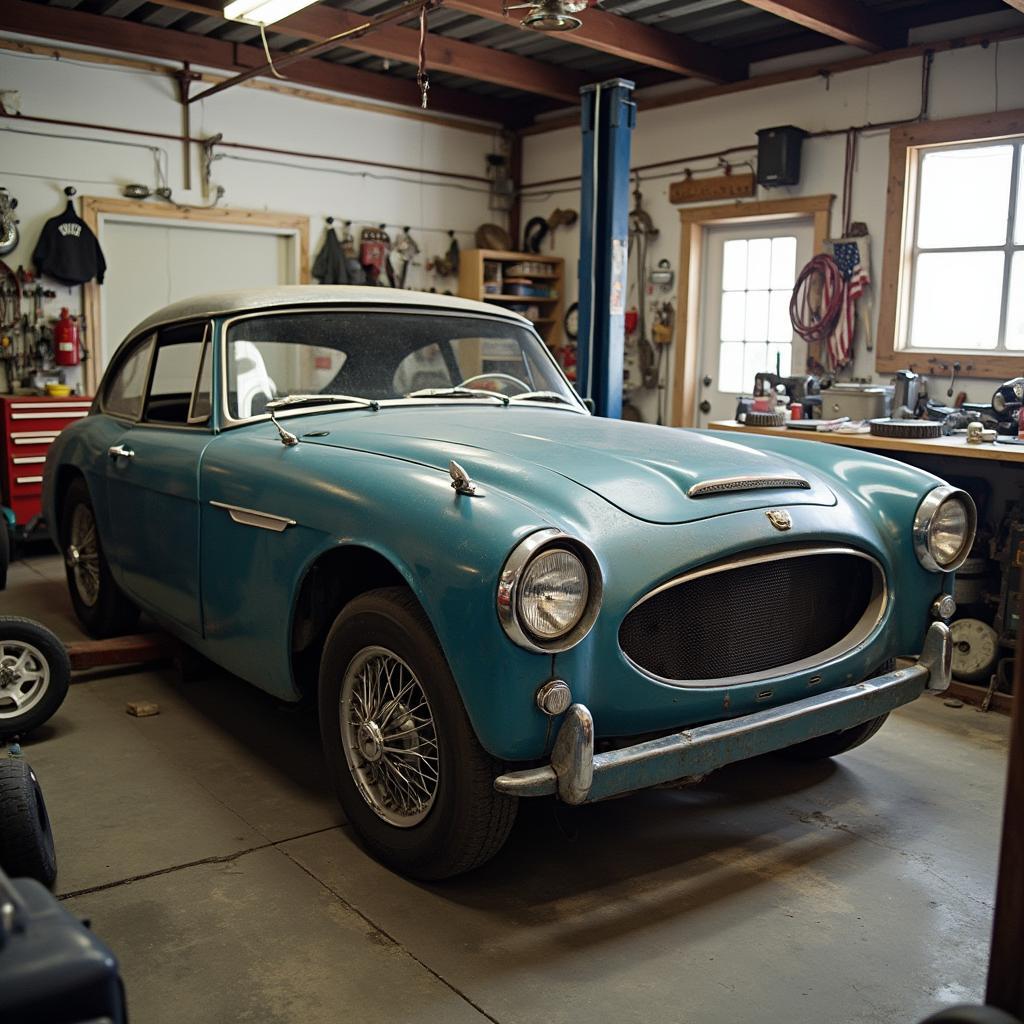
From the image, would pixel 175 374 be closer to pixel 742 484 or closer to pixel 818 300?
pixel 742 484

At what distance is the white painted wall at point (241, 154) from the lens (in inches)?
298

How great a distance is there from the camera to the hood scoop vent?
2.56 m

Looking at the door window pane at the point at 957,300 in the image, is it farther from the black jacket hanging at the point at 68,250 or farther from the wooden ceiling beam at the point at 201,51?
the black jacket hanging at the point at 68,250

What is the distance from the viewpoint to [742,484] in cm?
264

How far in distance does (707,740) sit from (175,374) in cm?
253

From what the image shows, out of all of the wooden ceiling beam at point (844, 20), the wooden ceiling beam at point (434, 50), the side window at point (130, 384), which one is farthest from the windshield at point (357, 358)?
the wooden ceiling beam at point (844, 20)

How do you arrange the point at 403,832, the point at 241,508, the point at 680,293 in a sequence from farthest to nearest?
the point at 680,293, the point at 241,508, the point at 403,832

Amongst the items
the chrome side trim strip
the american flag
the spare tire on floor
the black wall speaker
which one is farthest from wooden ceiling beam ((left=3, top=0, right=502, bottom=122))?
the spare tire on floor

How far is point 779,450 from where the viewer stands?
326cm

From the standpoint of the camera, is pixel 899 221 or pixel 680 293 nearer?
pixel 899 221

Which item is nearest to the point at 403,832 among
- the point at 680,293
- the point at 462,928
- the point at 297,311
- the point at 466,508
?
the point at 462,928

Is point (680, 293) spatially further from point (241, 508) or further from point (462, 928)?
point (462, 928)

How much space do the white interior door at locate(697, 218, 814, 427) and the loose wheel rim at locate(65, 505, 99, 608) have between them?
5.00 m

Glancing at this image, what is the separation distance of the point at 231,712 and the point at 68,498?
1.47 metres
